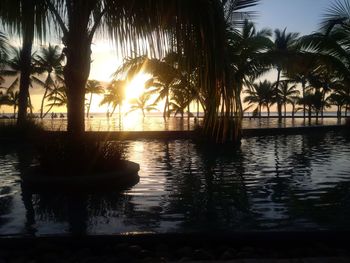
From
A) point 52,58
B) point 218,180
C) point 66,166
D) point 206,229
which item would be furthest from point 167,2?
point 52,58

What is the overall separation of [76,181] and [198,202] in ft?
7.45

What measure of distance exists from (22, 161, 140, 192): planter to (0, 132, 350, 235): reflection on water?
24cm

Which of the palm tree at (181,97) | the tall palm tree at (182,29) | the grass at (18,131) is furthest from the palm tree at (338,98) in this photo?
the tall palm tree at (182,29)

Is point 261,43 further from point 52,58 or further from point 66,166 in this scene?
point 52,58

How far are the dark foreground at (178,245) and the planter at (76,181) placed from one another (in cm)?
274

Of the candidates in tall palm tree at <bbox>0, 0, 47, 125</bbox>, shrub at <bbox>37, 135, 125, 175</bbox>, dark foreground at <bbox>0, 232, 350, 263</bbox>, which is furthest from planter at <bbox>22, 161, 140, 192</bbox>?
dark foreground at <bbox>0, 232, 350, 263</bbox>

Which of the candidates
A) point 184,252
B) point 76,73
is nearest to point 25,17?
point 76,73

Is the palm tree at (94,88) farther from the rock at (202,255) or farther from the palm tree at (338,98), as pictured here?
the rock at (202,255)

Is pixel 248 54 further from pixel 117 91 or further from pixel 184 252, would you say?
pixel 184 252

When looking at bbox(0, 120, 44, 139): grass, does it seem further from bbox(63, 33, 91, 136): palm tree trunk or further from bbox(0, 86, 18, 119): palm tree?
bbox(0, 86, 18, 119): palm tree

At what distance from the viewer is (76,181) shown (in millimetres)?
7457

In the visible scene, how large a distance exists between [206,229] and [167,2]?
284 centimetres

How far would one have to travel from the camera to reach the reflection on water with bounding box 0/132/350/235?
5.30 m

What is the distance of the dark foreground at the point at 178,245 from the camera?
4.52 m
